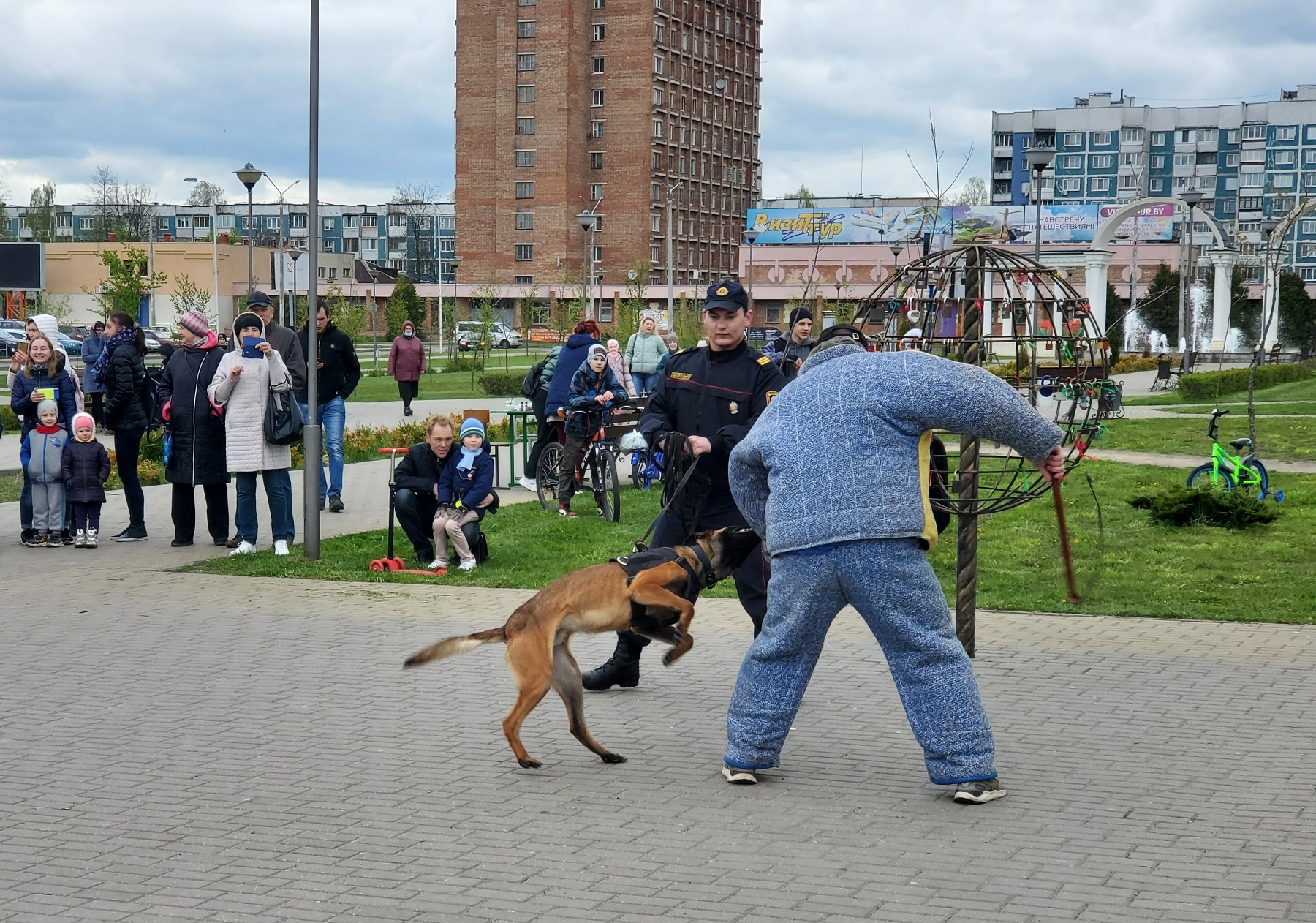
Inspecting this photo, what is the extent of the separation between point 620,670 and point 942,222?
93621mm

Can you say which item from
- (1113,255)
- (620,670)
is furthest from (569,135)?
(620,670)

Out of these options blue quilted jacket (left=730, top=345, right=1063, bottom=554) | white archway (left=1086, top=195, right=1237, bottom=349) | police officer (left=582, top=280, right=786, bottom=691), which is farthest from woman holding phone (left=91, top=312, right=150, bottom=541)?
white archway (left=1086, top=195, right=1237, bottom=349)

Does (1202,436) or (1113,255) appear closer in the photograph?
(1202,436)

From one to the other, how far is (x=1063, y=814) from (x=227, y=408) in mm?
7959

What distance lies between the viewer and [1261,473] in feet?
48.2

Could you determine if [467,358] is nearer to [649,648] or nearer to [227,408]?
[227,408]

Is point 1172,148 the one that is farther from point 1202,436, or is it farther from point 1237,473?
point 1237,473

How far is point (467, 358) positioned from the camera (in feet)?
161

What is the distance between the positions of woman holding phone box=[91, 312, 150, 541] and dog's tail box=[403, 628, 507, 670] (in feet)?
25.8

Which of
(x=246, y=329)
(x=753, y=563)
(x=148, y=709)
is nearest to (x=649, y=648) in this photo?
(x=753, y=563)

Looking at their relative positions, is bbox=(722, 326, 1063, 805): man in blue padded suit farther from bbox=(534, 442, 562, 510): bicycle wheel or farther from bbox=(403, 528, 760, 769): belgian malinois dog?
bbox=(534, 442, 562, 510): bicycle wheel

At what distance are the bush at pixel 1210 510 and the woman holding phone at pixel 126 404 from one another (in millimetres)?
9111

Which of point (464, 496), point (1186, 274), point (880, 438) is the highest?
point (1186, 274)

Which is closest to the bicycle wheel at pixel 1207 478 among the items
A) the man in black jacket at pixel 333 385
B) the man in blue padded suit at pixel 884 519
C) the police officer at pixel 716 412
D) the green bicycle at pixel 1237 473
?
the green bicycle at pixel 1237 473
